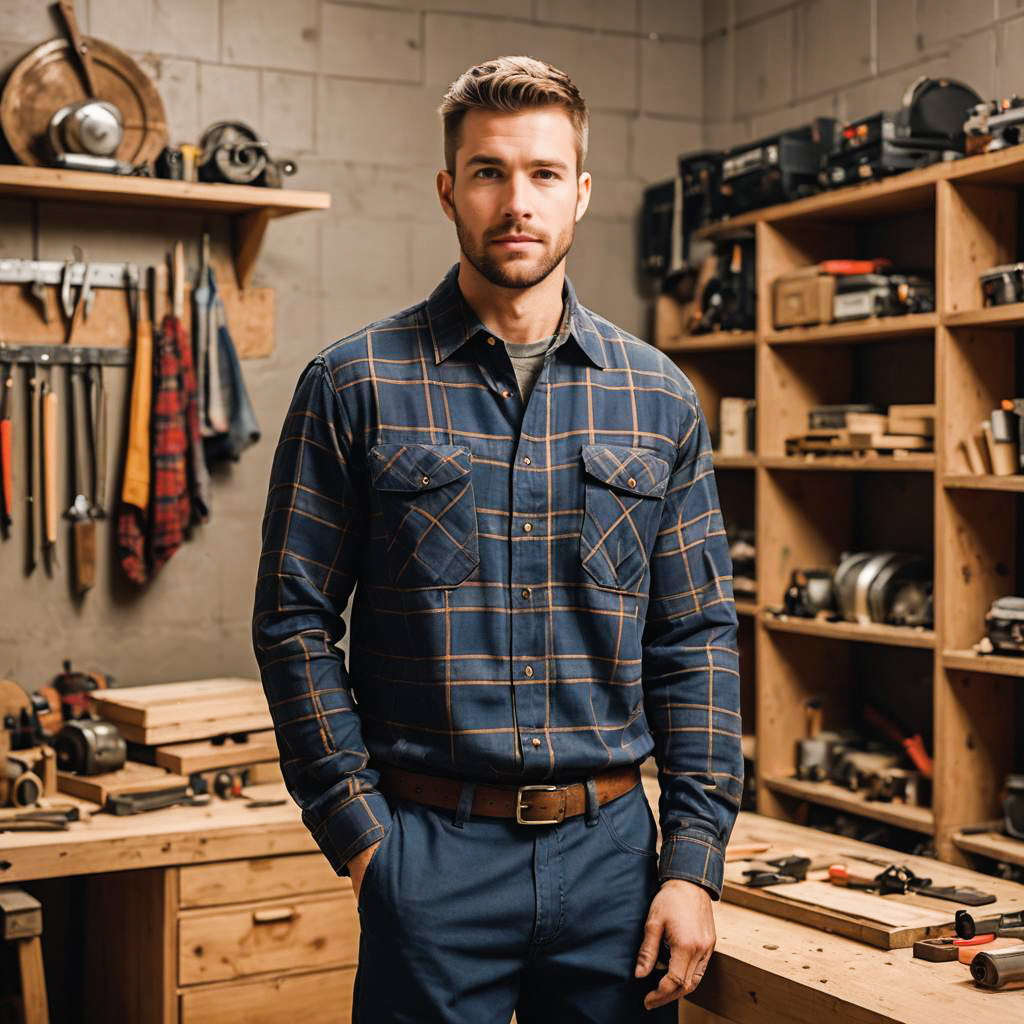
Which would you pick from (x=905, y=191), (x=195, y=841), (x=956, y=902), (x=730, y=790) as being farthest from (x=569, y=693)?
(x=905, y=191)

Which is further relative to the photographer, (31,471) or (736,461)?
(736,461)

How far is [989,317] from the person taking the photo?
3117mm

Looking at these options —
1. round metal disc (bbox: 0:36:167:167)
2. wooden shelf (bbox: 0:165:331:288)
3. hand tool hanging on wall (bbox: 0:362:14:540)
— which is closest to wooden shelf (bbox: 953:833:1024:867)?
wooden shelf (bbox: 0:165:331:288)

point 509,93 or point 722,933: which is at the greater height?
point 509,93

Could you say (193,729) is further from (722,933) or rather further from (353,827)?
(353,827)

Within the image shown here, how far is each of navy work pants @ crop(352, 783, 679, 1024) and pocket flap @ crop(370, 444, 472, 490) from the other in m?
0.39

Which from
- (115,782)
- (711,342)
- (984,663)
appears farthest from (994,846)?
(115,782)

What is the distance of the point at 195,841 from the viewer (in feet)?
9.99

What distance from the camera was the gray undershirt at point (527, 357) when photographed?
1.95 meters

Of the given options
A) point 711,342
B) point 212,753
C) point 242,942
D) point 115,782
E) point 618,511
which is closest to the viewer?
point 618,511

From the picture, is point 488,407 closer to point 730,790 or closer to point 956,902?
point 730,790

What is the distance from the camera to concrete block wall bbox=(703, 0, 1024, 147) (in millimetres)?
3488

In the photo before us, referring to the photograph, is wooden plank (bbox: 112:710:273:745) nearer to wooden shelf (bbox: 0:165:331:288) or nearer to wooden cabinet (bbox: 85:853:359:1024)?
wooden cabinet (bbox: 85:853:359:1024)

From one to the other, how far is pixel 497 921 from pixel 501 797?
150mm
